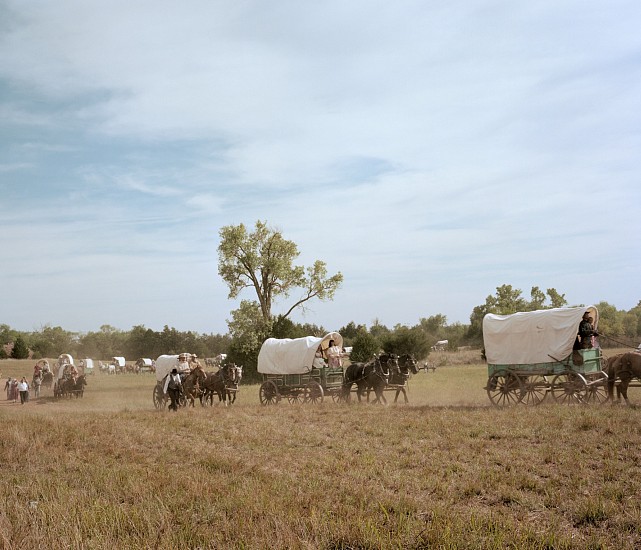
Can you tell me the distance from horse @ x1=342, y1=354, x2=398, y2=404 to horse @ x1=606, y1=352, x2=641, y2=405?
268 inches

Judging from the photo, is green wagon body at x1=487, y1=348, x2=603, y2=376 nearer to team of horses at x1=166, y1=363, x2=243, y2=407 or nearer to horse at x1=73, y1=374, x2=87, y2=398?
team of horses at x1=166, y1=363, x2=243, y2=407

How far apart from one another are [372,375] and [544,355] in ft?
19.7

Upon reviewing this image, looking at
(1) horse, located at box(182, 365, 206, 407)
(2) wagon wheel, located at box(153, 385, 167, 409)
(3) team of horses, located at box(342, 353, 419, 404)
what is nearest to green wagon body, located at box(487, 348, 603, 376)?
(3) team of horses, located at box(342, 353, 419, 404)

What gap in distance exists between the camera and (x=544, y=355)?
16.2 meters

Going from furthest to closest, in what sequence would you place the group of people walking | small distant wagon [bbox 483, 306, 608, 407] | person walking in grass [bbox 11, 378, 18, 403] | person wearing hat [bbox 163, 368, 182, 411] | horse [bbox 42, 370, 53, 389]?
horse [bbox 42, 370, 53, 389]
person walking in grass [bbox 11, 378, 18, 403]
the group of people walking
person wearing hat [bbox 163, 368, 182, 411]
small distant wagon [bbox 483, 306, 608, 407]

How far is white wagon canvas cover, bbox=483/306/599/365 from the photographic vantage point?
15812 mm

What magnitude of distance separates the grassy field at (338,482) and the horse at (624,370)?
1.45m

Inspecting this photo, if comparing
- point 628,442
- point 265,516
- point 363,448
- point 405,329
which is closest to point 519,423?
point 628,442

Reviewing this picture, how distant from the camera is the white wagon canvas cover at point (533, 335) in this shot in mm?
15812

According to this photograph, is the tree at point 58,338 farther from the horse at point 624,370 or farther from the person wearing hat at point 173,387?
the horse at point 624,370

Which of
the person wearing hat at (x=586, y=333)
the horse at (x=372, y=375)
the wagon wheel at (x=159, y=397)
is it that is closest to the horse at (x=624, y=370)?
A: the person wearing hat at (x=586, y=333)

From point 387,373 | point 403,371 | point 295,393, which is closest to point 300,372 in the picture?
point 295,393

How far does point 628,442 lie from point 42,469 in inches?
407

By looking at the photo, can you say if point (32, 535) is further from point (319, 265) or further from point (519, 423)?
point (319, 265)
